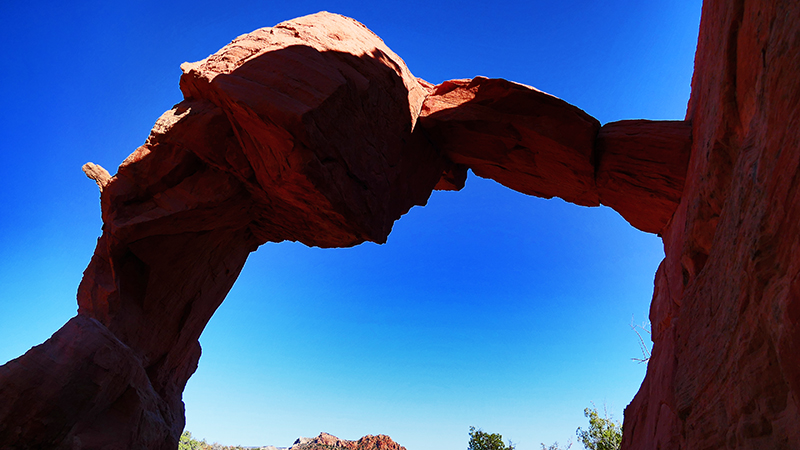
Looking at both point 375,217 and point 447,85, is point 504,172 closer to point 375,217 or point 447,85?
point 447,85

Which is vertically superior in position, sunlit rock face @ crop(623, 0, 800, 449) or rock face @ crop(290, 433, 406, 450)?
sunlit rock face @ crop(623, 0, 800, 449)

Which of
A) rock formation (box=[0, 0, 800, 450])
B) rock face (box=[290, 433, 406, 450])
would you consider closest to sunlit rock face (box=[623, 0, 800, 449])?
rock formation (box=[0, 0, 800, 450])

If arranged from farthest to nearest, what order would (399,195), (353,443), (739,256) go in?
1. (353,443)
2. (399,195)
3. (739,256)

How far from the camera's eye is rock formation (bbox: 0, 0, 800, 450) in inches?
195

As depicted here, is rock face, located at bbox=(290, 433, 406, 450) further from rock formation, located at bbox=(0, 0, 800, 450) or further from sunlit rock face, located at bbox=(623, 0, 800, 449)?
sunlit rock face, located at bbox=(623, 0, 800, 449)

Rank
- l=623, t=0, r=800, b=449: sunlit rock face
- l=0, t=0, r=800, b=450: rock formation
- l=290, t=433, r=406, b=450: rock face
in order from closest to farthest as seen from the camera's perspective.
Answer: l=623, t=0, r=800, b=449: sunlit rock face, l=0, t=0, r=800, b=450: rock formation, l=290, t=433, r=406, b=450: rock face

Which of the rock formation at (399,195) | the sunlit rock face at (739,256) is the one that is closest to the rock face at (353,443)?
the rock formation at (399,195)

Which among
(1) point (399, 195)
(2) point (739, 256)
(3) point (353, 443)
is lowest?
(3) point (353, 443)

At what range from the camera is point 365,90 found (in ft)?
36.0

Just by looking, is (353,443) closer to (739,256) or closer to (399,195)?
(399,195)

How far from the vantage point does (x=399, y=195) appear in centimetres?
1266

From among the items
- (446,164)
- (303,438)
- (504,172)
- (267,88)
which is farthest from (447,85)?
(303,438)

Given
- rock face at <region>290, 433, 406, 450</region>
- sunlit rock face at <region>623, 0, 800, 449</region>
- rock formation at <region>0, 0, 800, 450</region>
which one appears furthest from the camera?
rock face at <region>290, 433, 406, 450</region>

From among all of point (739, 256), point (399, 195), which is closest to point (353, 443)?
point (399, 195)
